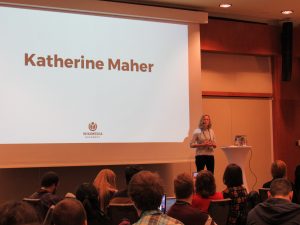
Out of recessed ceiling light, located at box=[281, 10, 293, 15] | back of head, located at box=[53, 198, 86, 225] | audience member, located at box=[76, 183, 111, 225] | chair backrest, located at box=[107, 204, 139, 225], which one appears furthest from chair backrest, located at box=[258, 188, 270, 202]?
recessed ceiling light, located at box=[281, 10, 293, 15]

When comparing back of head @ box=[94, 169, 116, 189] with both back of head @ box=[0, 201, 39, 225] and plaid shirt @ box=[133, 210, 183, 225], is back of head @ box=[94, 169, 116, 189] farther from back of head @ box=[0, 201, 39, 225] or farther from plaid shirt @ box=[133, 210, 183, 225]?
back of head @ box=[0, 201, 39, 225]

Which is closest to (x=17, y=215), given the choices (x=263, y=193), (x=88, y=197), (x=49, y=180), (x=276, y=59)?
(x=88, y=197)

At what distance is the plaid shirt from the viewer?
218cm

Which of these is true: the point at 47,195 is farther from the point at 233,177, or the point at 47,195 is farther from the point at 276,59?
the point at 276,59

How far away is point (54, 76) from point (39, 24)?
74cm

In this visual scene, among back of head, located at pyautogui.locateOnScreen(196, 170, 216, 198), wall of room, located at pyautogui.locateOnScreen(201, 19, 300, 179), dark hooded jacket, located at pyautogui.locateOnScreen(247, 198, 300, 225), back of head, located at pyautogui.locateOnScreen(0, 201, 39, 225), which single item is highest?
wall of room, located at pyautogui.locateOnScreen(201, 19, 300, 179)

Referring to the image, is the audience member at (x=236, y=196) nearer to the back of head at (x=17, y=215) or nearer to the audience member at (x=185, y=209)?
the audience member at (x=185, y=209)

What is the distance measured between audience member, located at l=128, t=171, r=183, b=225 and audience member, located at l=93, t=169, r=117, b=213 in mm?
2083

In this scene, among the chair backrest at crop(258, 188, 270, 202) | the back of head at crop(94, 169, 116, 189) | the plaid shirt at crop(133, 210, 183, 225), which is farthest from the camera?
the chair backrest at crop(258, 188, 270, 202)

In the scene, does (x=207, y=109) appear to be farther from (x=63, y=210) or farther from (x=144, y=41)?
(x=63, y=210)

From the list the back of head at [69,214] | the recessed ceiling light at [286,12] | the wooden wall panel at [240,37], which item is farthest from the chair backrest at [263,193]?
the recessed ceiling light at [286,12]

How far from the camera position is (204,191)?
375cm

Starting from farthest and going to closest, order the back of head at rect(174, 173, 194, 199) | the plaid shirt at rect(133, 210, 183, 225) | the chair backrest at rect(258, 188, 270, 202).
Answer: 1. the chair backrest at rect(258, 188, 270, 202)
2. the back of head at rect(174, 173, 194, 199)
3. the plaid shirt at rect(133, 210, 183, 225)

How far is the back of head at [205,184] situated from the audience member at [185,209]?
0.61 m
